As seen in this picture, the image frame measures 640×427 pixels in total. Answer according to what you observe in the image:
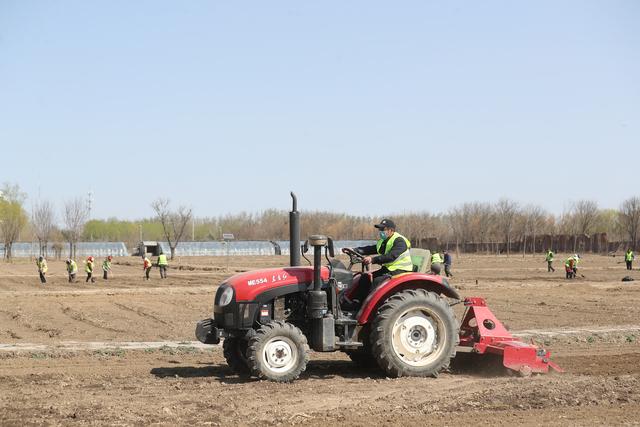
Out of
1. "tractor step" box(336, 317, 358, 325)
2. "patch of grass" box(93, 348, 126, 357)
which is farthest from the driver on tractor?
"patch of grass" box(93, 348, 126, 357)

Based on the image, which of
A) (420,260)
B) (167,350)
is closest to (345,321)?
(420,260)

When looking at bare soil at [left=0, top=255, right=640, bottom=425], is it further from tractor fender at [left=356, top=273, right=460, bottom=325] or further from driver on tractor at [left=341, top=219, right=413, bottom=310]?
driver on tractor at [left=341, top=219, right=413, bottom=310]

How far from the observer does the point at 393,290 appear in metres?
9.19

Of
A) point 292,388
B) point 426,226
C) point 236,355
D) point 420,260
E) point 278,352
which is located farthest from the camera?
point 426,226

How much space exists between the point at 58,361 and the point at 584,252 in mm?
74163

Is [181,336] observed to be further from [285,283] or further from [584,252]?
[584,252]

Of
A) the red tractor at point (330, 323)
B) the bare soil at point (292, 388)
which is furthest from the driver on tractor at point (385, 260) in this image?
the bare soil at point (292, 388)

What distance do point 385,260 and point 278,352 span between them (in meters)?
1.55

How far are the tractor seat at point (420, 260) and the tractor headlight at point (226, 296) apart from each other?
7.43 ft

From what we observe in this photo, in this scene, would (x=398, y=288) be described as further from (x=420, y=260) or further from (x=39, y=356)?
(x=39, y=356)

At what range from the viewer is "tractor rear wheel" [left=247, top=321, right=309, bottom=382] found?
28.1 ft

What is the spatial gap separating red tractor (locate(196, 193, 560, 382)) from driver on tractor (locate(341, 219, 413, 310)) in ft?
0.31

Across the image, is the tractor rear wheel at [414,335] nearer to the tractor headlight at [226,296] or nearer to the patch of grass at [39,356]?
the tractor headlight at [226,296]

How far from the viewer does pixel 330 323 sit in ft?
29.2
